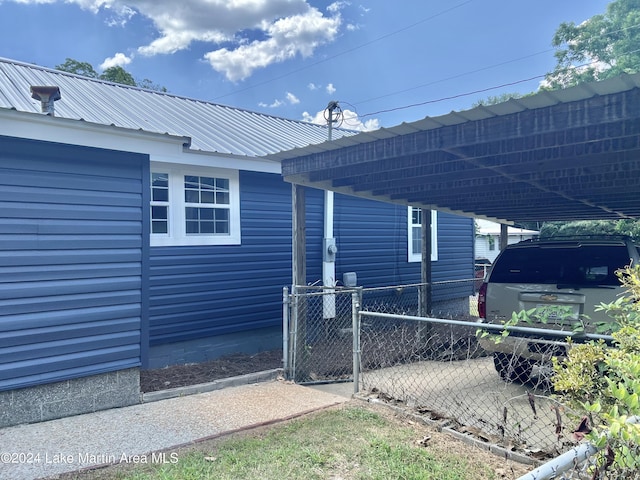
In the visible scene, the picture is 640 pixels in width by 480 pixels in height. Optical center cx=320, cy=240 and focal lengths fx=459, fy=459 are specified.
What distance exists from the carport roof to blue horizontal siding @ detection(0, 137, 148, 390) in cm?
211

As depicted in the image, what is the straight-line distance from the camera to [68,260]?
4426 millimetres

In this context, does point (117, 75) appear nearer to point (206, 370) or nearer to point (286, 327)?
point (206, 370)

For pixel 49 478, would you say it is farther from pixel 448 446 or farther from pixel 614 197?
pixel 614 197

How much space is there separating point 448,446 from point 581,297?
7.79 feet

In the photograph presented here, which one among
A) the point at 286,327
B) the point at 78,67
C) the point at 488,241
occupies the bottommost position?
the point at 286,327

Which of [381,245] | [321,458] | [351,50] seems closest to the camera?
[321,458]

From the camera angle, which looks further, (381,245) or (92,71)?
(92,71)

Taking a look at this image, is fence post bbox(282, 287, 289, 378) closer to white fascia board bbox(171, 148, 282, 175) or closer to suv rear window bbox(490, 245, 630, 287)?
white fascia board bbox(171, 148, 282, 175)

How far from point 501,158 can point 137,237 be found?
408cm

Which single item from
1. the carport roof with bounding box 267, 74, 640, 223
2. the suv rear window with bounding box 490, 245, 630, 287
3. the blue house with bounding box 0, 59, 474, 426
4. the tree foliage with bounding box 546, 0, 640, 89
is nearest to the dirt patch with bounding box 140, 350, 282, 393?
the blue house with bounding box 0, 59, 474, 426

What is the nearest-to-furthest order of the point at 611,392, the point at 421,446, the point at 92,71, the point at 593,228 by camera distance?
the point at 611,392 → the point at 421,446 → the point at 593,228 → the point at 92,71

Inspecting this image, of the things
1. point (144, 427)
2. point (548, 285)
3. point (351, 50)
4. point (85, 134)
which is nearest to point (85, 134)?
point (85, 134)

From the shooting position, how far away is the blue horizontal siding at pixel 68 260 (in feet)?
13.5

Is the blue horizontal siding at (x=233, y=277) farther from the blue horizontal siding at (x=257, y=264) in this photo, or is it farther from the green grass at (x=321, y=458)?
the green grass at (x=321, y=458)
